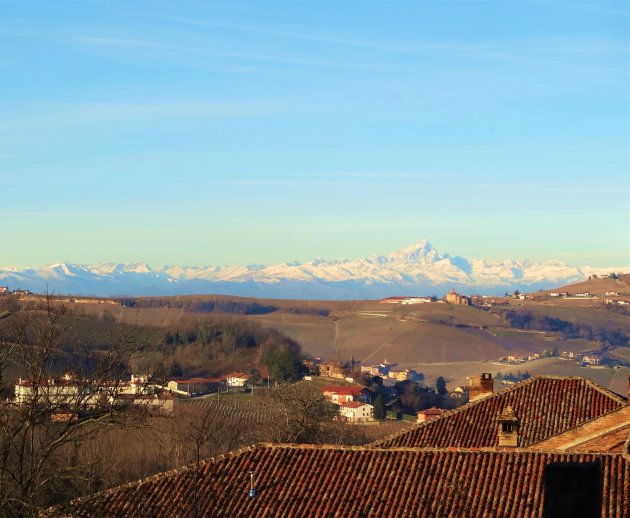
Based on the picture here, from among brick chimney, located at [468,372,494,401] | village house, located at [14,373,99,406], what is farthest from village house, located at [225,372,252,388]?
village house, located at [14,373,99,406]

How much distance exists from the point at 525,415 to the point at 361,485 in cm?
867

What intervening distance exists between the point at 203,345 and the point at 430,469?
505 feet

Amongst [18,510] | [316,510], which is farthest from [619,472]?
[18,510]

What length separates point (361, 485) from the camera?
20.3 metres

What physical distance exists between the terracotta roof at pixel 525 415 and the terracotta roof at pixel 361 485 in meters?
4.67

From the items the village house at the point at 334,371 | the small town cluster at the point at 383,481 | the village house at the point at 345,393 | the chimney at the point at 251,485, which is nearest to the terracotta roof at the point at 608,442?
the small town cluster at the point at 383,481

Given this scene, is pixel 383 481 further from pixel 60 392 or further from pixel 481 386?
pixel 481 386

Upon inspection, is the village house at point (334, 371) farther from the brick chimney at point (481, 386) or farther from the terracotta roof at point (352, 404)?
the brick chimney at point (481, 386)

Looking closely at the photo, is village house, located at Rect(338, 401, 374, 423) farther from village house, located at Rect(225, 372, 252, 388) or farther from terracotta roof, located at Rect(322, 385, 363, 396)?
village house, located at Rect(225, 372, 252, 388)

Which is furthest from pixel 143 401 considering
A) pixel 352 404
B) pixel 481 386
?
pixel 352 404

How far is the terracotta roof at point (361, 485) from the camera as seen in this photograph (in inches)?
747

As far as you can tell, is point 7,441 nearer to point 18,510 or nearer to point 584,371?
point 18,510

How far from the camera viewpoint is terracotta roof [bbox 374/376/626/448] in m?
26.3

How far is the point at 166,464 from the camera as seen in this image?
50.4 metres
